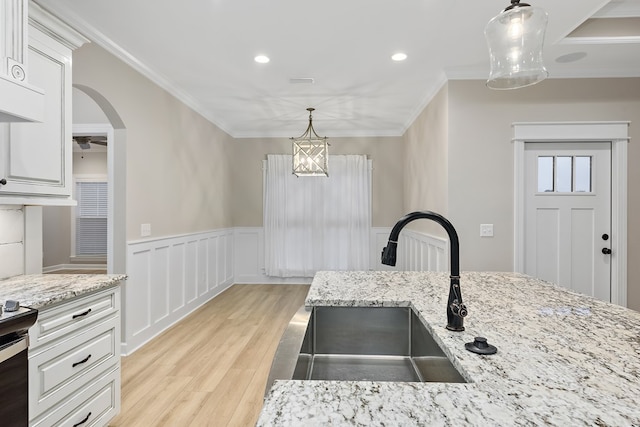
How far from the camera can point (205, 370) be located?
111 inches

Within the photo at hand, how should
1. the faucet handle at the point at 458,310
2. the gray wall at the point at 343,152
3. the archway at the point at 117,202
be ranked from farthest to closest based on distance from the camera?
1. the gray wall at the point at 343,152
2. the archway at the point at 117,202
3. the faucet handle at the point at 458,310

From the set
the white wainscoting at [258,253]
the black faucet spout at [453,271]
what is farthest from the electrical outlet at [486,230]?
the black faucet spout at [453,271]

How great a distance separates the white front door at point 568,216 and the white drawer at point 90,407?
3.56 metres

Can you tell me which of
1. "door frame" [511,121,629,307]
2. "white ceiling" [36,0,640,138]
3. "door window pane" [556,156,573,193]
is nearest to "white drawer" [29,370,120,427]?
"white ceiling" [36,0,640,138]

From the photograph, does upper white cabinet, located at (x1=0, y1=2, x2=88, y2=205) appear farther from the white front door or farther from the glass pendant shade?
the white front door

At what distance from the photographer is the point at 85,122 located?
3.90m

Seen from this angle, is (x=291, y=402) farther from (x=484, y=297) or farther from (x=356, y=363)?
(x=484, y=297)

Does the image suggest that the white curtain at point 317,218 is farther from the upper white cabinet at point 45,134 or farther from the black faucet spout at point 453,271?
the black faucet spout at point 453,271

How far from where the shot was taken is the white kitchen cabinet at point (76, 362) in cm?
152

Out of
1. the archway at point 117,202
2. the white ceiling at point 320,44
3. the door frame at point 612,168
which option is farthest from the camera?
the door frame at point 612,168

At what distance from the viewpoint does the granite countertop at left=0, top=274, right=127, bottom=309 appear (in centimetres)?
156

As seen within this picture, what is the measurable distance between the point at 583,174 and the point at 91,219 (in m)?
8.20

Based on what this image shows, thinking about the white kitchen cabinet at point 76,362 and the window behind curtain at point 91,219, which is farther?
the window behind curtain at point 91,219

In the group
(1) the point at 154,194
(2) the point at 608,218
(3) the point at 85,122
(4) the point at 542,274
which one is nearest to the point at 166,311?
(1) the point at 154,194
